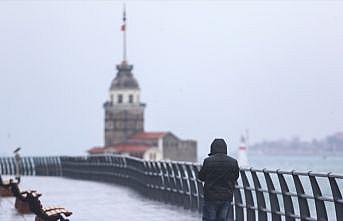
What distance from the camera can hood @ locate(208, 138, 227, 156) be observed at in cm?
1689

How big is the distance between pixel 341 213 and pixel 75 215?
11268 millimetres

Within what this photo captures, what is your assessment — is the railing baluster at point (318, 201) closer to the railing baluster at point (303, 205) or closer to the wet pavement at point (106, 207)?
the railing baluster at point (303, 205)

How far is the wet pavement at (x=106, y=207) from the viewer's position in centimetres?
2562

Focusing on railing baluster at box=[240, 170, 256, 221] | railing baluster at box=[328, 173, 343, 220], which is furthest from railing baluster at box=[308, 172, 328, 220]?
railing baluster at box=[240, 170, 256, 221]

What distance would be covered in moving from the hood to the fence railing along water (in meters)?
1.40

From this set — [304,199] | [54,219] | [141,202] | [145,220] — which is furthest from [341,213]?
[141,202]

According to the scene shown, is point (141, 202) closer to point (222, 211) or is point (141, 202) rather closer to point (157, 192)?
point (157, 192)

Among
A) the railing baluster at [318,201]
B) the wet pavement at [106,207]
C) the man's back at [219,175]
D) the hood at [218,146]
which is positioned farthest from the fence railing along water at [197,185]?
the hood at [218,146]

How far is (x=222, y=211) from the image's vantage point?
1733cm

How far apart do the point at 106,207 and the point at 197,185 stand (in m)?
3.39

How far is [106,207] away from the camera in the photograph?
98.9 ft

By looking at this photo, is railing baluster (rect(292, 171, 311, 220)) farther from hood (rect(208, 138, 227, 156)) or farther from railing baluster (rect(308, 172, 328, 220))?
hood (rect(208, 138, 227, 156))

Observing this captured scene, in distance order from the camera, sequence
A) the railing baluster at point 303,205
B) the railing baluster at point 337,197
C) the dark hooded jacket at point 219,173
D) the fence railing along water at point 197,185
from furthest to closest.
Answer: the railing baluster at point 303,205 < the fence railing along water at point 197,185 < the dark hooded jacket at point 219,173 < the railing baluster at point 337,197

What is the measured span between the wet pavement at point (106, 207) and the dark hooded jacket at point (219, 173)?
7423 mm
